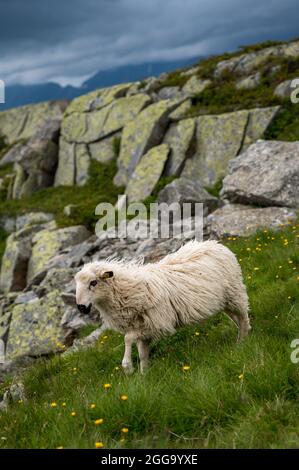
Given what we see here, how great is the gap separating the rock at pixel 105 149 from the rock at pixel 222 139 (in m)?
7.49

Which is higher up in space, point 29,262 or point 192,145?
point 192,145

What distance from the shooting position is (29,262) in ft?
79.5

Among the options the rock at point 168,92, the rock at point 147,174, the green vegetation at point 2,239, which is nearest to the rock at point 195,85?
the rock at point 168,92

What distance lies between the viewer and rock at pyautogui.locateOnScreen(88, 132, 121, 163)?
3350 cm

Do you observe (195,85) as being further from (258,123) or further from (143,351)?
(143,351)

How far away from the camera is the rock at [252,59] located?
32156mm

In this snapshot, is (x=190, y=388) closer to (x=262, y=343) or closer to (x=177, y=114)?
(x=262, y=343)

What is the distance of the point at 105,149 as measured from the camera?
34.2m

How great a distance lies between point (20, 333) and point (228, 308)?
782cm

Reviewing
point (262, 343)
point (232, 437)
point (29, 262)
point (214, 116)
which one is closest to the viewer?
point (232, 437)

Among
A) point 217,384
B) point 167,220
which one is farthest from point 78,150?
point 217,384

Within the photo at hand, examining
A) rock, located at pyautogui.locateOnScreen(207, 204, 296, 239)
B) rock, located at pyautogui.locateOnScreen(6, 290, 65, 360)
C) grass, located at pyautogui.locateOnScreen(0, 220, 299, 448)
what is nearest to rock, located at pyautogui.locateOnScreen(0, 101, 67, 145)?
rock, located at pyautogui.locateOnScreen(6, 290, 65, 360)

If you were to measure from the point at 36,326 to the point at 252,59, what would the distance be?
81.5 ft

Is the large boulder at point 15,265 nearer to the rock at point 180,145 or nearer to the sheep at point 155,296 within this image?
the rock at point 180,145
